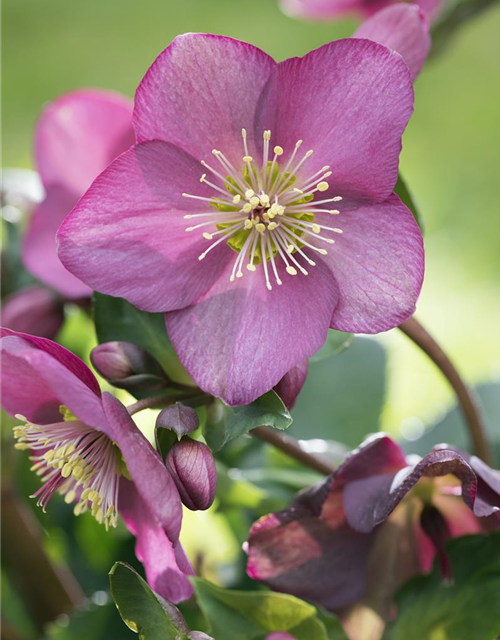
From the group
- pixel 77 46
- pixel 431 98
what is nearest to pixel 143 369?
pixel 431 98

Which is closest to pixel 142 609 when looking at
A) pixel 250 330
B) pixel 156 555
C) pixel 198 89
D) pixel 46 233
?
pixel 156 555

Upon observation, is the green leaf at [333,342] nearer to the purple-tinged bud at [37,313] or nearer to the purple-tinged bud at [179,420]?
the purple-tinged bud at [179,420]

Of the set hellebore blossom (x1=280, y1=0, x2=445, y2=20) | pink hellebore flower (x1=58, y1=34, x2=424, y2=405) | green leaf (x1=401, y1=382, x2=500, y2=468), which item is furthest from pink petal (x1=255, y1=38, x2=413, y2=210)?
hellebore blossom (x1=280, y1=0, x2=445, y2=20)

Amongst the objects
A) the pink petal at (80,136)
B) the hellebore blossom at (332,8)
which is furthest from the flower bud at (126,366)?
the hellebore blossom at (332,8)

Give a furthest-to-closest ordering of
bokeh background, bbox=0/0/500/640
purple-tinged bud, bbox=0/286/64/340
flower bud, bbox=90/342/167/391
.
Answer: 1. bokeh background, bbox=0/0/500/640
2. purple-tinged bud, bbox=0/286/64/340
3. flower bud, bbox=90/342/167/391

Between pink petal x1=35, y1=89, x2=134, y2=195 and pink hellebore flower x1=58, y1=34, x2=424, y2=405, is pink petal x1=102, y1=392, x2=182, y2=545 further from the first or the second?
pink petal x1=35, y1=89, x2=134, y2=195
